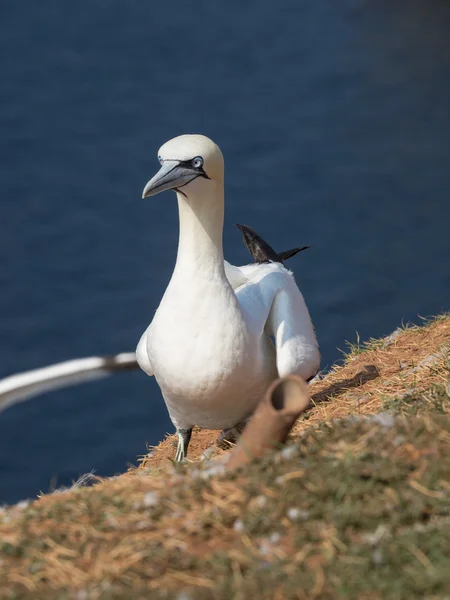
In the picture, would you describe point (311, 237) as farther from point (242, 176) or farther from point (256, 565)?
point (256, 565)

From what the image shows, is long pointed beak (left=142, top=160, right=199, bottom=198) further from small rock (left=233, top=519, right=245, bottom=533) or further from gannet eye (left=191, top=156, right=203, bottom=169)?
small rock (left=233, top=519, right=245, bottom=533)

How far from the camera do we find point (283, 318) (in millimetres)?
5457

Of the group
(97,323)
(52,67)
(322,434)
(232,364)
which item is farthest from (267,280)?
(52,67)

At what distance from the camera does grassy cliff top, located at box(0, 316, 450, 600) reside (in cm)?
273

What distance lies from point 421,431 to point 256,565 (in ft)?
2.87

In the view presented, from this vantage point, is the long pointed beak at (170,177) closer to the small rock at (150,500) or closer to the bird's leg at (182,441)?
the bird's leg at (182,441)

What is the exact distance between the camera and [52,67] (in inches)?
608

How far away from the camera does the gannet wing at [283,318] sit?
5312 mm

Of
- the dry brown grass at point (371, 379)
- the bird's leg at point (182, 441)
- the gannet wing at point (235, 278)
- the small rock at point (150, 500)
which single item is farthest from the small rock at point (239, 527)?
the gannet wing at point (235, 278)

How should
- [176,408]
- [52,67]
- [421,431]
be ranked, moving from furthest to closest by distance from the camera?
[52,67], [176,408], [421,431]

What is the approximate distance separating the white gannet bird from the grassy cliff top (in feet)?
4.51

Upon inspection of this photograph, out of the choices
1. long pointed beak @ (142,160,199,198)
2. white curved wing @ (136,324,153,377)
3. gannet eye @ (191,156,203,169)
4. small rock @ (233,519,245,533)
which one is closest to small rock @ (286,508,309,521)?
small rock @ (233,519,245,533)

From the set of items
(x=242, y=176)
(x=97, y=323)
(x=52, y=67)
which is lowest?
(x=97, y=323)

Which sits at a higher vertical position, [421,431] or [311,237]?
[421,431]
